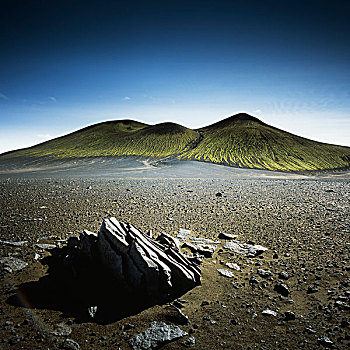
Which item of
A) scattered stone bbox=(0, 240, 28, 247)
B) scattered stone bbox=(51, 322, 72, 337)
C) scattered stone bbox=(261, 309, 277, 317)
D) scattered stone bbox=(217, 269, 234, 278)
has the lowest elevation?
scattered stone bbox=(261, 309, 277, 317)

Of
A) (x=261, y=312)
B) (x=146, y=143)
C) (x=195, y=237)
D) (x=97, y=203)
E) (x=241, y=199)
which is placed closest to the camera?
(x=261, y=312)

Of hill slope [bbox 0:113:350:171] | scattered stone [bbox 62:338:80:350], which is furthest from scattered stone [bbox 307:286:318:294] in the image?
hill slope [bbox 0:113:350:171]

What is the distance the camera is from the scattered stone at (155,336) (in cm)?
405

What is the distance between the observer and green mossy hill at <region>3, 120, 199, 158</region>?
76944 mm

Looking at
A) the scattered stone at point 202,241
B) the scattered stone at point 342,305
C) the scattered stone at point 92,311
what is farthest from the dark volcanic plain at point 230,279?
the scattered stone at point 202,241

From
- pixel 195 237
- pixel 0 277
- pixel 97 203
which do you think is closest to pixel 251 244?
pixel 195 237

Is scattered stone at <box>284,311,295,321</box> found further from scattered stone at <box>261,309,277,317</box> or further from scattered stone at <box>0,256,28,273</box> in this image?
scattered stone at <box>0,256,28,273</box>

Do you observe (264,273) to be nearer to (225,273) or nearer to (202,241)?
(225,273)

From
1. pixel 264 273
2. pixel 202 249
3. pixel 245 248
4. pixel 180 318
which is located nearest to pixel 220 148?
pixel 245 248

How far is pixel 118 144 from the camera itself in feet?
287

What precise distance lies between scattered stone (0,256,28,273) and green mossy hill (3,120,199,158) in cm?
6433

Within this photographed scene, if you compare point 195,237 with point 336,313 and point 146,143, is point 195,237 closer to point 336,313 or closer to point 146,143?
point 336,313

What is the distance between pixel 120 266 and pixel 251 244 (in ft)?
16.0

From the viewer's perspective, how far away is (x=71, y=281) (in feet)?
18.7
